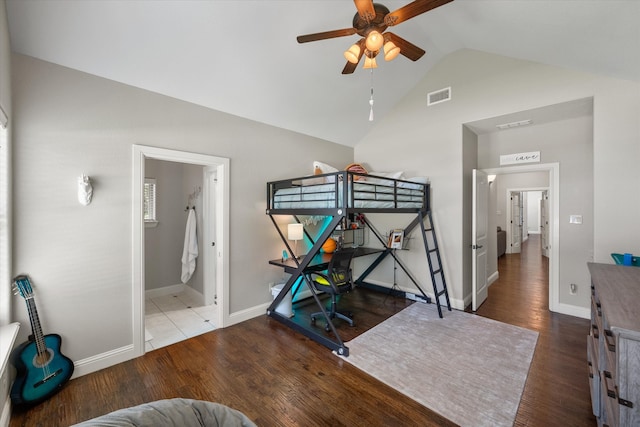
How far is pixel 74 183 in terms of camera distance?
2.23 metres

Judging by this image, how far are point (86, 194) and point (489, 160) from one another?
511 cm

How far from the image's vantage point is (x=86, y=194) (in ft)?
7.32

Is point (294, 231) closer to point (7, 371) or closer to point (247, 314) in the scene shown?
point (247, 314)

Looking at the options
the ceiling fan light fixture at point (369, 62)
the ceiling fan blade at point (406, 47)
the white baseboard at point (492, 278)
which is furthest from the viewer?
the white baseboard at point (492, 278)

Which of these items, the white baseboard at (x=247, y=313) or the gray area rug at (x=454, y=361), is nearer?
the gray area rug at (x=454, y=361)

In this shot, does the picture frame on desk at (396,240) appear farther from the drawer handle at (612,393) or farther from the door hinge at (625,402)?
the door hinge at (625,402)

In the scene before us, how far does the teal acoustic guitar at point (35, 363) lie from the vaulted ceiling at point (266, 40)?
1.95 m

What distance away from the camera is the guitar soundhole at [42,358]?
6.56ft

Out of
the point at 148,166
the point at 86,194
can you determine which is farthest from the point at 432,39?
the point at 148,166

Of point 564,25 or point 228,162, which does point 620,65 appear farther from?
point 228,162

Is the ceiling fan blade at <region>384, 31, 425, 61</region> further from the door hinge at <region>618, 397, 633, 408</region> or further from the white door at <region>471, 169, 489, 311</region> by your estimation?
the door hinge at <region>618, 397, 633, 408</region>

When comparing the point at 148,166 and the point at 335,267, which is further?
the point at 148,166

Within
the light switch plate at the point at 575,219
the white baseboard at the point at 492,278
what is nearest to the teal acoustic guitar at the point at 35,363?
the light switch plate at the point at 575,219

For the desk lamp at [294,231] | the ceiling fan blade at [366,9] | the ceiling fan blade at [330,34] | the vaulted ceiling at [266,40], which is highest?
the vaulted ceiling at [266,40]
